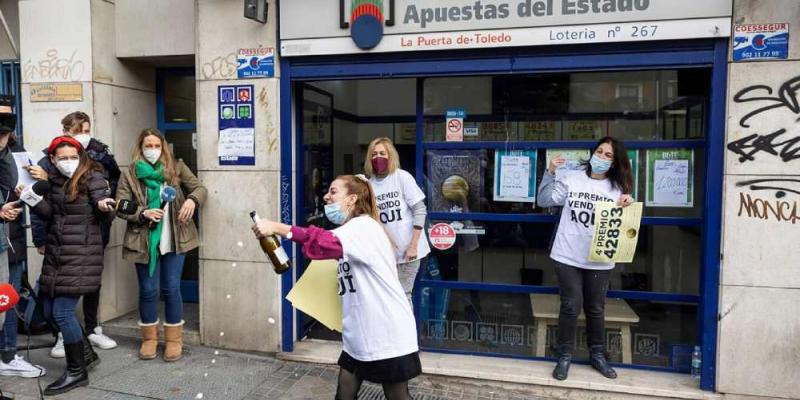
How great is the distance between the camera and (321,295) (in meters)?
3.44

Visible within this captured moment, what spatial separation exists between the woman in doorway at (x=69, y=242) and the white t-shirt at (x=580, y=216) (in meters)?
3.59

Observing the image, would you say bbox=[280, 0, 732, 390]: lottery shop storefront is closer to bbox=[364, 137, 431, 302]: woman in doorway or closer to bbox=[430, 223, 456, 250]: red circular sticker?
bbox=[430, 223, 456, 250]: red circular sticker

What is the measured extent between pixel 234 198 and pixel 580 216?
3.02 m

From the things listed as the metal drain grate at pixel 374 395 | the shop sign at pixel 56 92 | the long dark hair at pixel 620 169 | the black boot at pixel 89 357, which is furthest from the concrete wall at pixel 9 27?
the long dark hair at pixel 620 169

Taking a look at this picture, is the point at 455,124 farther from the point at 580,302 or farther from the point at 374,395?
the point at 374,395

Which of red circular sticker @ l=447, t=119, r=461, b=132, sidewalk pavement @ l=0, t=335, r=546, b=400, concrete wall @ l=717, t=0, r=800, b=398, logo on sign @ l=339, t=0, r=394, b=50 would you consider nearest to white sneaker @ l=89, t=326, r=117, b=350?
sidewalk pavement @ l=0, t=335, r=546, b=400

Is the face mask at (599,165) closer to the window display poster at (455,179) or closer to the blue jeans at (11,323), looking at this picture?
the window display poster at (455,179)

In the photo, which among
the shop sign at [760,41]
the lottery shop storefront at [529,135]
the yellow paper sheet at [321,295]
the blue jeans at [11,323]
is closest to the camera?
the yellow paper sheet at [321,295]

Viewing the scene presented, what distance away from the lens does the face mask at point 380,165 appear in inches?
176

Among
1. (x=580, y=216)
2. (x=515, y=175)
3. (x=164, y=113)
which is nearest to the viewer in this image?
(x=580, y=216)

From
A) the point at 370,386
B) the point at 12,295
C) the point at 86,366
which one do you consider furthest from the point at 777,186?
the point at 86,366

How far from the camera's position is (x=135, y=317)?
5.89 m

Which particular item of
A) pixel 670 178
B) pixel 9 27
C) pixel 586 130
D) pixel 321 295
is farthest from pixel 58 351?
pixel 670 178

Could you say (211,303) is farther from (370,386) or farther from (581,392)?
(581,392)
